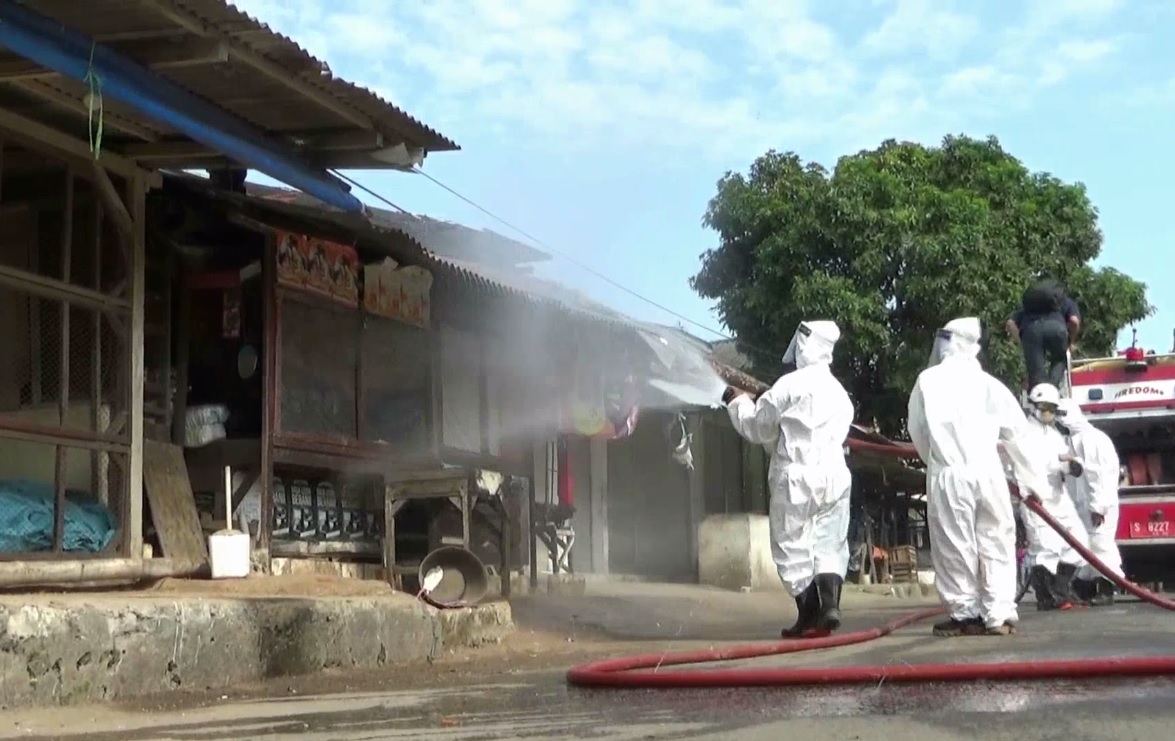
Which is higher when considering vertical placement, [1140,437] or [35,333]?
[35,333]

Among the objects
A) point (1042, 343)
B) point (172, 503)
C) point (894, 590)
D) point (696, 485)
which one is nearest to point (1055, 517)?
point (1042, 343)

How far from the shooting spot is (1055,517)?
440 inches

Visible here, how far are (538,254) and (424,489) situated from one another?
6431 millimetres

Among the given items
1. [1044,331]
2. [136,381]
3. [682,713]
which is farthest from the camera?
[1044,331]

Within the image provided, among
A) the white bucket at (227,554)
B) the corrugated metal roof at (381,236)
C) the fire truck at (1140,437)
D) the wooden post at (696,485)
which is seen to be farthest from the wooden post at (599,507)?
the white bucket at (227,554)

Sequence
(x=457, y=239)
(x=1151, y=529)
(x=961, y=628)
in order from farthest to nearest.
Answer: (x=457, y=239) < (x=1151, y=529) < (x=961, y=628)

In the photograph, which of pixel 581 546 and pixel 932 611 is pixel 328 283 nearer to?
pixel 932 611

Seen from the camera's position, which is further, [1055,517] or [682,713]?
[1055,517]

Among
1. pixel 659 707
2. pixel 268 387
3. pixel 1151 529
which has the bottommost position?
pixel 659 707

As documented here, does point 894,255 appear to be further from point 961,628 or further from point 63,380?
point 63,380

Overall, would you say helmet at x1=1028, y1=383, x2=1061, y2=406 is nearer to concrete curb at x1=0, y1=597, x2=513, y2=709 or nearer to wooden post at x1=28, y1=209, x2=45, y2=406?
concrete curb at x1=0, y1=597, x2=513, y2=709

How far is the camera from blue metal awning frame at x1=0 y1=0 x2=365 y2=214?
6074mm

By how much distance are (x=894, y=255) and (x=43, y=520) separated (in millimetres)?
13033

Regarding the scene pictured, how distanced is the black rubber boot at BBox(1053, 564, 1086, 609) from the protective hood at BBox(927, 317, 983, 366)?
3857 mm
